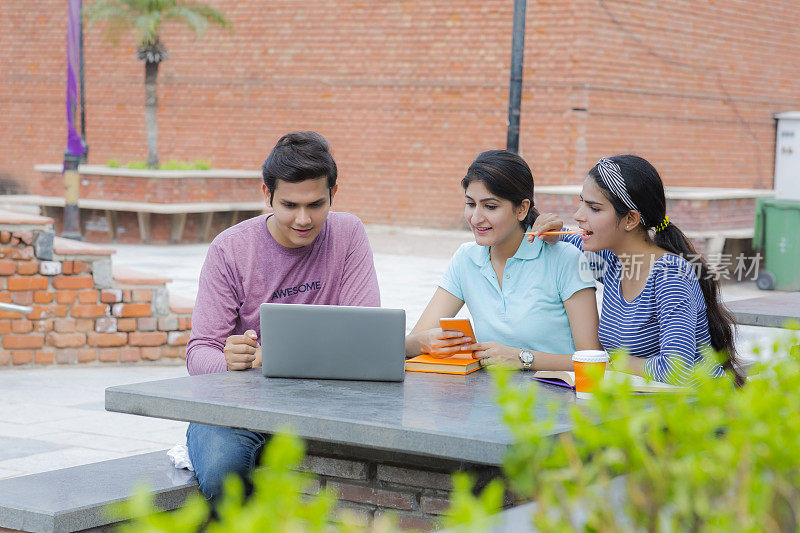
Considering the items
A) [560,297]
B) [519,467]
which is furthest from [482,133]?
[519,467]

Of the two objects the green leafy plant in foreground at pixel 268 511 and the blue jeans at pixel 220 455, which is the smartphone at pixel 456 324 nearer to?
the blue jeans at pixel 220 455

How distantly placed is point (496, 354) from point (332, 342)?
587mm

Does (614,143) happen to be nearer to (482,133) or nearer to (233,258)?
(482,133)

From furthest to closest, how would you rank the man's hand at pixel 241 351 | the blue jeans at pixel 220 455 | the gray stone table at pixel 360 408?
the man's hand at pixel 241 351 → the blue jeans at pixel 220 455 → the gray stone table at pixel 360 408

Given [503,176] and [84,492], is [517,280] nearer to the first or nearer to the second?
[503,176]

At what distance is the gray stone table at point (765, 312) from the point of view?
4.95m

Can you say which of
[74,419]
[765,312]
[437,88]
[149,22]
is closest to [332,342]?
[765,312]

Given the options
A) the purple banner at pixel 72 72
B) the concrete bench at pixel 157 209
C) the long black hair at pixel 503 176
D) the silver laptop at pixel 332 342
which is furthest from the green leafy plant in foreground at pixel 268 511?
the concrete bench at pixel 157 209

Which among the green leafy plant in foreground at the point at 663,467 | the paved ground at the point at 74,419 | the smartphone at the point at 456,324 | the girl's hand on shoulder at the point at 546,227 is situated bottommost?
the paved ground at the point at 74,419

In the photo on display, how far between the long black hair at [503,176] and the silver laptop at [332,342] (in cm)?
81

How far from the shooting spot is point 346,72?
18.0 meters

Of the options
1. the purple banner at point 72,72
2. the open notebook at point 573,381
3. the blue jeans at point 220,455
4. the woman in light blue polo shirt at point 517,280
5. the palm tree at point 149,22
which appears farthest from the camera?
the palm tree at point 149,22

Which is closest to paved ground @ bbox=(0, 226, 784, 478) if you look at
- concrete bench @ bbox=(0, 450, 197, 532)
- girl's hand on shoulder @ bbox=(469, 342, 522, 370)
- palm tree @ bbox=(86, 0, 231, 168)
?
concrete bench @ bbox=(0, 450, 197, 532)

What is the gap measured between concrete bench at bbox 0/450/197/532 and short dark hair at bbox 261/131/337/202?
3.16 ft
